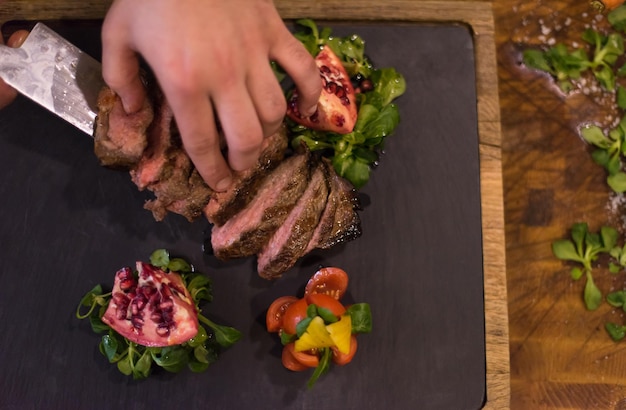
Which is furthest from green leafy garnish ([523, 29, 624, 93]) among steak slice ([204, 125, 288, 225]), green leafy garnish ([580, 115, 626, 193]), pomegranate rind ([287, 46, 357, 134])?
steak slice ([204, 125, 288, 225])

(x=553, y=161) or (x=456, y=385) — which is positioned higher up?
(x=553, y=161)

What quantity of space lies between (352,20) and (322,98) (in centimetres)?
40

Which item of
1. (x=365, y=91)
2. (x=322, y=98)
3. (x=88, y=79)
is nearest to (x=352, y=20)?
(x=365, y=91)

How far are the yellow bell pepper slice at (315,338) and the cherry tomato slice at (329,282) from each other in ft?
0.71

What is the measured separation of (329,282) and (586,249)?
97 cm

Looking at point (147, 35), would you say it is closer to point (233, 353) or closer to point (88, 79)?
point (88, 79)

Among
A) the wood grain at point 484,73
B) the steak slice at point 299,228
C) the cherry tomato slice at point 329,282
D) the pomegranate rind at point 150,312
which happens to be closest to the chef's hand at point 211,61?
the steak slice at point 299,228

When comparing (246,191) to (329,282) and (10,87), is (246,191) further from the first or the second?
(10,87)

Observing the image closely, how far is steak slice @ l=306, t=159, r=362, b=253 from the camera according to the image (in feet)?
5.92

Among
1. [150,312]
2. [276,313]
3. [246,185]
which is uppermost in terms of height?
[246,185]

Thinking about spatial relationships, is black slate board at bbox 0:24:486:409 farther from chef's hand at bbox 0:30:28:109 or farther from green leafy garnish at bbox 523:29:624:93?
green leafy garnish at bbox 523:29:624:93

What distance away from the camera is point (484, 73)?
207 centimetres

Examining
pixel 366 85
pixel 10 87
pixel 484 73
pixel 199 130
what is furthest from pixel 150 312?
pixel 484 73

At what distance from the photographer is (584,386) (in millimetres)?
2084
